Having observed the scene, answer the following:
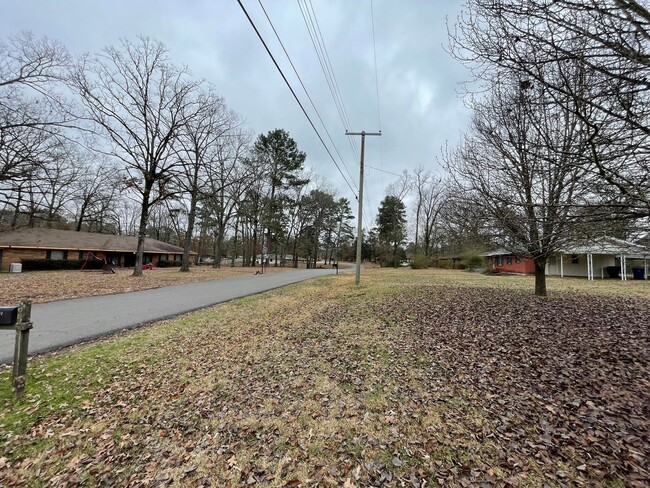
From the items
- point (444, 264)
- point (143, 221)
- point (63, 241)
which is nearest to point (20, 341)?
point (143, 221)

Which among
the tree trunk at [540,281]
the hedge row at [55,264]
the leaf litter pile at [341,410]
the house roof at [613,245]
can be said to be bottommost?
the leaf litter pile at [341,410]

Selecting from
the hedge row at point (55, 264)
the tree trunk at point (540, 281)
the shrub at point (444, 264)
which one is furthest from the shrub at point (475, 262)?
the hedge row at point (55, 264)

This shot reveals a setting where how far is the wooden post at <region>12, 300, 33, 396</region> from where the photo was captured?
10.8 ft

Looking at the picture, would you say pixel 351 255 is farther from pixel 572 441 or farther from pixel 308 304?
pixel 572 441

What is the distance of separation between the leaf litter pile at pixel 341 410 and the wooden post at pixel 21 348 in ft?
0.45

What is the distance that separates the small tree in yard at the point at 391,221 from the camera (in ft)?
152

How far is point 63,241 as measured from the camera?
26.4m

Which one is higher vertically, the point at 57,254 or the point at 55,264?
the point at 57,254

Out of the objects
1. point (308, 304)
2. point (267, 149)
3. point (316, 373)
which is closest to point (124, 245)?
point (267, 149)

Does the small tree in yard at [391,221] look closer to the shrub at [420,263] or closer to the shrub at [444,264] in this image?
the shrub at [444,264]

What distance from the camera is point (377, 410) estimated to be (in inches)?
129

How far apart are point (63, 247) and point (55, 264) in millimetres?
2259

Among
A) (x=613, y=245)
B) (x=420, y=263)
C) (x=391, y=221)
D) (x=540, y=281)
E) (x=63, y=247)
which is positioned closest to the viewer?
(x=613, y=245)

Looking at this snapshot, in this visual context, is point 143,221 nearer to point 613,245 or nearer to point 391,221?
point 613,245
